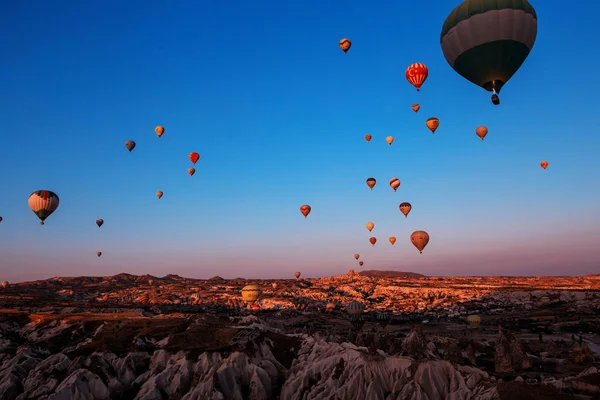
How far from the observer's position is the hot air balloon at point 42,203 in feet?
247

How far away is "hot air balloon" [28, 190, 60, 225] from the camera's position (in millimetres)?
75438

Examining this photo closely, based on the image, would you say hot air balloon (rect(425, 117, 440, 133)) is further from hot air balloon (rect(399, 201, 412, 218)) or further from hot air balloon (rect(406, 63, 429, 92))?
hot air balloon (rect(399, 201, 412, 218))

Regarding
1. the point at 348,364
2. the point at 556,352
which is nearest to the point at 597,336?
the point at 556,352

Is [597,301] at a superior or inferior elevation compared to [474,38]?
inferior

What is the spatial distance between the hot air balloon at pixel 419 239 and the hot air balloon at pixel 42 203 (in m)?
67.4

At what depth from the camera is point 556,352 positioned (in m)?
65.8

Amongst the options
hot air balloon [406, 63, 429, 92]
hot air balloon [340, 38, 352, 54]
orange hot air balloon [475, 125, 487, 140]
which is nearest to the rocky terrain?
orange hot air balloon [475, 125, 487, 140]

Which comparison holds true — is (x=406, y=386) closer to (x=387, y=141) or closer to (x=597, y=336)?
(x=387, y=141)

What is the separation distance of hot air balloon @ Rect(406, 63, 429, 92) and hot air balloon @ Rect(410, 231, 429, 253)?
101ft

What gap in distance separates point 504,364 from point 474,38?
41232 millimetres

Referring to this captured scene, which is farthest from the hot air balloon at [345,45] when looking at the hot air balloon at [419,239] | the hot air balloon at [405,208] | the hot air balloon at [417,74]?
the hot air balloon at [419,239]

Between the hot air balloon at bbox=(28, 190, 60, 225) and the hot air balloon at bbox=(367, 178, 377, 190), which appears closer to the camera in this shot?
the hot air balloon at bbox=(28, 190, 60, 225)

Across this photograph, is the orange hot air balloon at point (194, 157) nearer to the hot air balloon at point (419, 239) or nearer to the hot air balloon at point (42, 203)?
the hot air balloon at point (42, 203)

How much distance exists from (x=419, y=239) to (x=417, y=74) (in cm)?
3251
